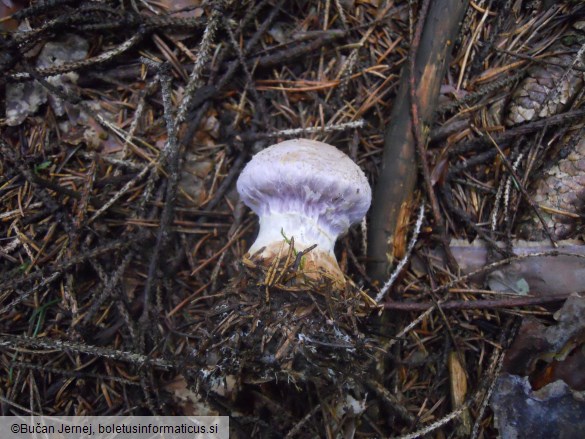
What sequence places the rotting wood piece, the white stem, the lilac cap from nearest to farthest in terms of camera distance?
the lilac cap
the white stem
the rotting wood piece

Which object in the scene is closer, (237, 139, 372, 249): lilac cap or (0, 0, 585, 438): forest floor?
(237, 139, 372, 249): lilac cap

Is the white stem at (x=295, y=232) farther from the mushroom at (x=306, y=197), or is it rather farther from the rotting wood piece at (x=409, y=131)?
the rotting wood piece at (x=409, y=131)

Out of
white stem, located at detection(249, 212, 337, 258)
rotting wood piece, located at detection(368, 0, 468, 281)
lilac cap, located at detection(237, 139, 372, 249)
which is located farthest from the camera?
rotting wood piece, located at detection(368, 0, 468, 281)
